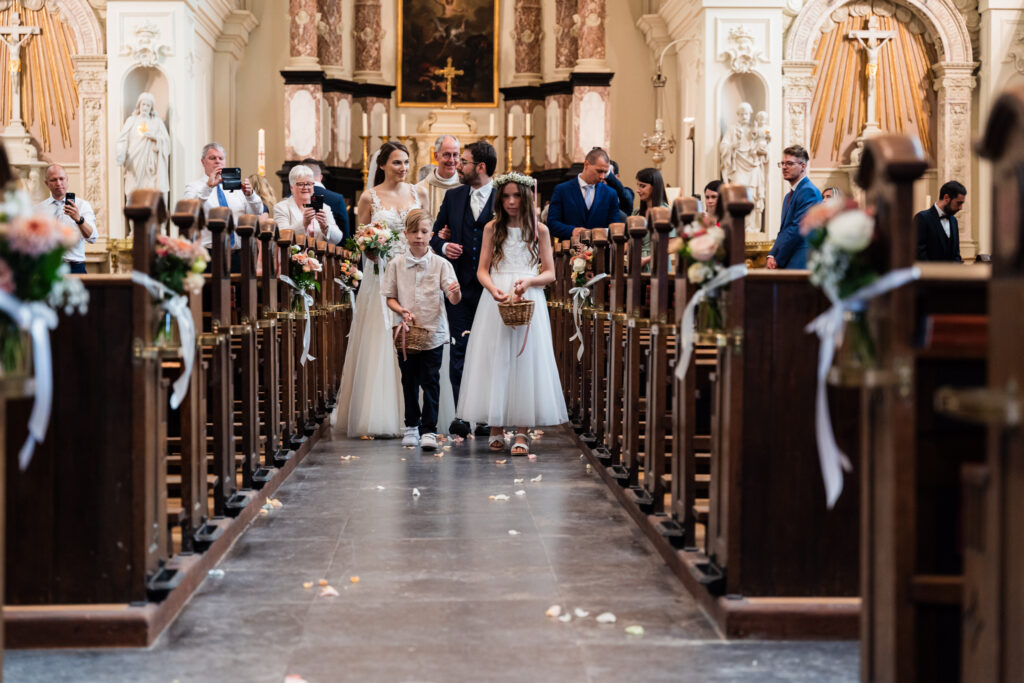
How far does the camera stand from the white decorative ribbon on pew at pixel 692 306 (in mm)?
3898

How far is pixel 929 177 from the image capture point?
1673 centimetres

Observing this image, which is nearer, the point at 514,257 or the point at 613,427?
the point at 613,427

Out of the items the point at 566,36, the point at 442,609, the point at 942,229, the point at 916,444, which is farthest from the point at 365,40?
the point at 916,444

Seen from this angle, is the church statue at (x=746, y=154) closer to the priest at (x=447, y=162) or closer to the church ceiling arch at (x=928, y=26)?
the church ceiling arch at (x=928, y=26)

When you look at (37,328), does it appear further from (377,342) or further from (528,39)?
(528,39)

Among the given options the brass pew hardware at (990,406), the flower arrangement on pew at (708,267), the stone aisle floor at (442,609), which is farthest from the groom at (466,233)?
the brass pew hardware at (990,406)

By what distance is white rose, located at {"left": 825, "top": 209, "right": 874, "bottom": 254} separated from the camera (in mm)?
2809

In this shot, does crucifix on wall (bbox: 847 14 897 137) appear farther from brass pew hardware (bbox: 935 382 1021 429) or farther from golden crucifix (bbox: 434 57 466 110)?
brass pew hardware (bbox: 935 382 1021 429)

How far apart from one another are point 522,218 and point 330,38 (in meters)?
12.2

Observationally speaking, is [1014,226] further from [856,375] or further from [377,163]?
[377,163]

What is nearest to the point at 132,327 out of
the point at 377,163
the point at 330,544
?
the point at 330,544

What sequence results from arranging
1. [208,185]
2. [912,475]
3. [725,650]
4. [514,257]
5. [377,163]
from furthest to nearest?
[377,163], [208,185], [514,257], [725,650], [912,475]

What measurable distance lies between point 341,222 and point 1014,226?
929cm

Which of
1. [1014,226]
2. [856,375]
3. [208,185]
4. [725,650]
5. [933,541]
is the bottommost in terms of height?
[725,650]
